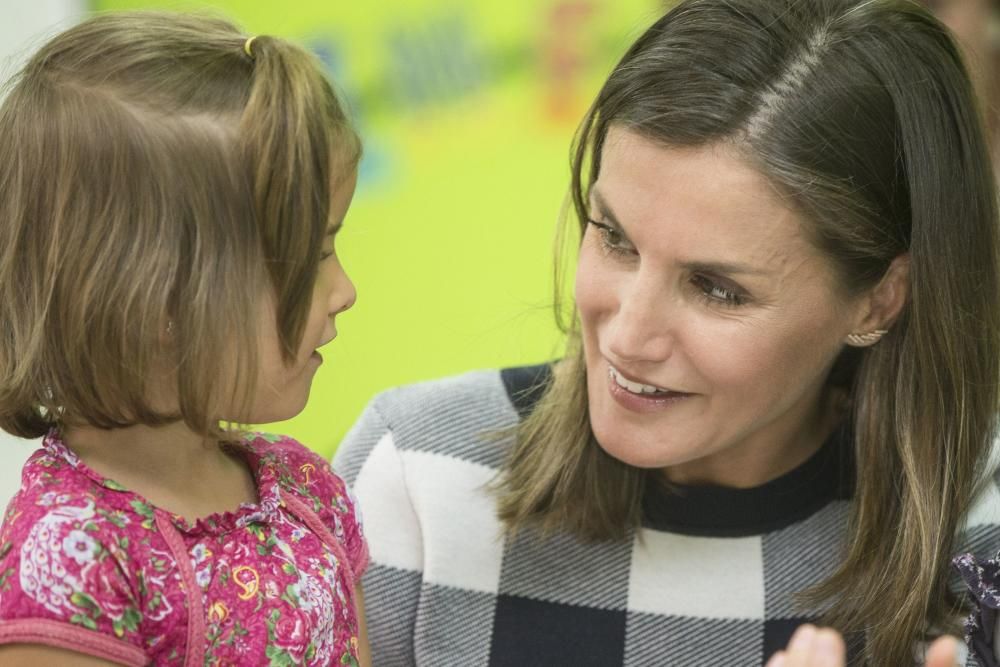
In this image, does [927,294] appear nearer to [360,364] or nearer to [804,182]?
[804,182]

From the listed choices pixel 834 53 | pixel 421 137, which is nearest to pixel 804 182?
pixel 834 53

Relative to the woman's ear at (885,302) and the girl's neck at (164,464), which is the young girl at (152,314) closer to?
→ the girl's neck at (164,464)

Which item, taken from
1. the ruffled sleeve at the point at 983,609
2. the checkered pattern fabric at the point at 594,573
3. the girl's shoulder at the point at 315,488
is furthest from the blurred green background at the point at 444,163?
the ruffled sleeve at the point at 983,609

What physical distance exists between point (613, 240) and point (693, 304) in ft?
0.35

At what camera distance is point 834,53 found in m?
1.40

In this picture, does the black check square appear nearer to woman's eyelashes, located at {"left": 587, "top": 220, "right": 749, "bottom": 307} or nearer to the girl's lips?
the girl's lips

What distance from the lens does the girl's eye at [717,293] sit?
54.1 inches

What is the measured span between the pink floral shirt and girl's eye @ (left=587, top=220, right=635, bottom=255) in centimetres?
40

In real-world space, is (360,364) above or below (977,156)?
below

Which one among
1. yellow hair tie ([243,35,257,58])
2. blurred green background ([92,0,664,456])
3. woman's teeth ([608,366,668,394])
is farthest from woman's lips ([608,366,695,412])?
blurred green background ([92,0,664,456])

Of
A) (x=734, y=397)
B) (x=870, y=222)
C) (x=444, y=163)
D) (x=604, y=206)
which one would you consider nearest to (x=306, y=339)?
(x=604, y=206)

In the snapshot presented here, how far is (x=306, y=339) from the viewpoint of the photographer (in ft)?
3.88

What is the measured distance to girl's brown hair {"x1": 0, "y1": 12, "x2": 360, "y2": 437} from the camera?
42.9 inches

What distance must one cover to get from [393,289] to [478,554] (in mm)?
1339
